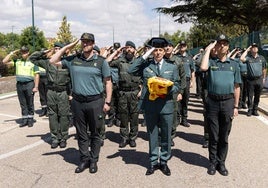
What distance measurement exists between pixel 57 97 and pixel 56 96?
3cm

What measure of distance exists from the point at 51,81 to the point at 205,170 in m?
3.42

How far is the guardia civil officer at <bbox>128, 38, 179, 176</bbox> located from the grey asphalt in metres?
0.31

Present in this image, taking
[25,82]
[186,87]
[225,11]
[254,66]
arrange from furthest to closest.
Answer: [225,11] → [254,66] → [186,87] → [25,82]

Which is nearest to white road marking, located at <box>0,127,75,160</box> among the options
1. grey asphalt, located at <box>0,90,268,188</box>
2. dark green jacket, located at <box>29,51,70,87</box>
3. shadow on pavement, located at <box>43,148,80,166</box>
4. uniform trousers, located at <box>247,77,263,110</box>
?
grey asphalt, located at <box>0,90,268,188</box>

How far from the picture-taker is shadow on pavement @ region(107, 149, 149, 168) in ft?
18.0

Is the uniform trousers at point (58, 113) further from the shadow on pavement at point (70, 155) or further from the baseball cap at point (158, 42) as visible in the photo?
the baseball cap at point (158, 42)

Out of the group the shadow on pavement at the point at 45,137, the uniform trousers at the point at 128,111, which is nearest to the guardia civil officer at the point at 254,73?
the uniform trousers at the point at 128,111

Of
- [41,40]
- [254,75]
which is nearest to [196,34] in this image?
[41,40]

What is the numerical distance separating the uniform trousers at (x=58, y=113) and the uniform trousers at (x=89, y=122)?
1.51 metres

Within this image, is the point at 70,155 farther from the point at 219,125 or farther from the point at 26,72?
the point at 26,72

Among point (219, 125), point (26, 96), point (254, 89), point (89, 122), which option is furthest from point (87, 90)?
point (254, 89)

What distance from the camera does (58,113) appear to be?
661 cm

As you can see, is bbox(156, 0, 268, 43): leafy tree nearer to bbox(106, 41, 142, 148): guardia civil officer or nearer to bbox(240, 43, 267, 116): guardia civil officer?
bbox(240, 43, 267, 116): guardia civil officer

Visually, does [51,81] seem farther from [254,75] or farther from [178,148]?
[254,75]
